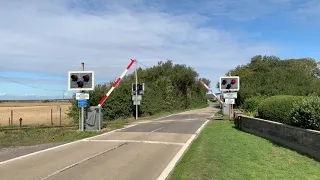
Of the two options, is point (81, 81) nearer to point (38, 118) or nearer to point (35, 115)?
point (38, 118)

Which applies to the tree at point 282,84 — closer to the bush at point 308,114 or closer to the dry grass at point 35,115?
the bush at point 308,114

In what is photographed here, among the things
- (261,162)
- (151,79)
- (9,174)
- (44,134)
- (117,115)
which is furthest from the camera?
(151,79)

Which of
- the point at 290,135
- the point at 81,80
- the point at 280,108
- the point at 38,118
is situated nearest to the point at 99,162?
the point at 290,135

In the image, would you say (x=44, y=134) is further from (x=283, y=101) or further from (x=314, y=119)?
(x=314, y=119)

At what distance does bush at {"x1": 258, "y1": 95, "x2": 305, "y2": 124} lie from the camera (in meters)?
13.5

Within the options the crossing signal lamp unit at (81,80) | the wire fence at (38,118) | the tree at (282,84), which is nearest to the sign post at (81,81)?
the crossing signal lamp unit at (81,80)

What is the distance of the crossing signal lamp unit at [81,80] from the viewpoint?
64.5ft

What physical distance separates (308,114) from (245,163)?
3.15 metres

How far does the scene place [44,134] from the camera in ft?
60.2

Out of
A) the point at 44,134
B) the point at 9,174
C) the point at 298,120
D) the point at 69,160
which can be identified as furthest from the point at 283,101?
the point at 44,134

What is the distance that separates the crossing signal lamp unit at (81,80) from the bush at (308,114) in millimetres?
11631

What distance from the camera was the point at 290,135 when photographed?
12.0 meters

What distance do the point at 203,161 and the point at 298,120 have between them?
3.94 m

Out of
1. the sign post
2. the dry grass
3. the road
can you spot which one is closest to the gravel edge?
the road
